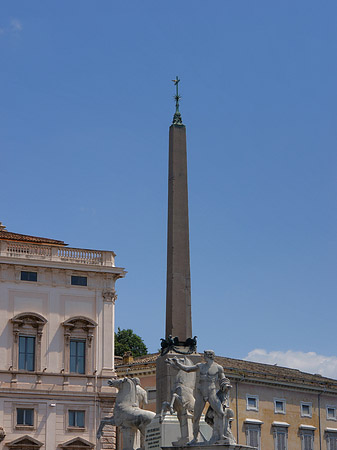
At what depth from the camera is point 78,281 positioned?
48156mm

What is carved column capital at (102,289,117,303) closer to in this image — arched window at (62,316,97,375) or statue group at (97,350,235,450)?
arched window at (62,316,97,375)

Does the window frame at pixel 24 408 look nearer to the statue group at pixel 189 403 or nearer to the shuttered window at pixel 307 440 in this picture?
the shuttered window at pixel 307 440

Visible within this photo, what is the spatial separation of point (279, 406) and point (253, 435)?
9.57 ft

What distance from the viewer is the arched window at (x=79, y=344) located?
4712cm

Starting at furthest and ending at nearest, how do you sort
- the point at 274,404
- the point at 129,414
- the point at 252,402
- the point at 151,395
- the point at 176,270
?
the point at 274,404 < the point at 252,402 < the point at 151,395 < the point at 176,270 < the point at 129,414

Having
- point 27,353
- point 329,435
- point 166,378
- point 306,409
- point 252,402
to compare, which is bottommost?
point 166,378

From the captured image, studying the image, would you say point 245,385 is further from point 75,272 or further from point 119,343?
point 119,343

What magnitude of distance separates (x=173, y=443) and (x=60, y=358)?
24.3 meters

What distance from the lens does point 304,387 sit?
180 feet

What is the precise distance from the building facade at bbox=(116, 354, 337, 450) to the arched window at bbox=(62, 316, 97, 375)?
4.12m

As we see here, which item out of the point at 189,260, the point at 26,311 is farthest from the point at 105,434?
the point at 189,260

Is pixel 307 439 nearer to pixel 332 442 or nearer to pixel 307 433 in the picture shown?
pixel 307 433

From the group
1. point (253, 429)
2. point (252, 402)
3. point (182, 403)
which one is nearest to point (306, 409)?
point (252, 402)

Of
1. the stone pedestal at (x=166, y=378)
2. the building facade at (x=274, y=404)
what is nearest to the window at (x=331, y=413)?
the building facade at (x=274, y=404)
